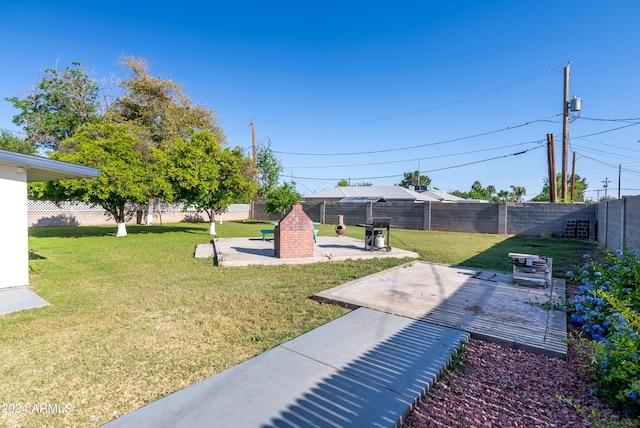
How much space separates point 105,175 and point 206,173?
155 inches

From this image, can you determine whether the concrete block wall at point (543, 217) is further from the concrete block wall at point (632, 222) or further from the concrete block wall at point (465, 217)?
the concrete block wall at point (632, 222)

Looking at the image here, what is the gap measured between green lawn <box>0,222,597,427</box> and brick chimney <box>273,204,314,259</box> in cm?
73

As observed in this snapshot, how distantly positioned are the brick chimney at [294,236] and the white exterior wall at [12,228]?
16.8 ft

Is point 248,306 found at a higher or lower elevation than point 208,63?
lower

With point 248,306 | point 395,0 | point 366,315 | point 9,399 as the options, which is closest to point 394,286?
point 366,315

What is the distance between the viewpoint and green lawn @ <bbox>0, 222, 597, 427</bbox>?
246 cm

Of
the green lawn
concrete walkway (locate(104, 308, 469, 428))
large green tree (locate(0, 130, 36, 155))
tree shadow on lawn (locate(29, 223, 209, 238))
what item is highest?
large green tree (locate(0, 130, 36, 155))

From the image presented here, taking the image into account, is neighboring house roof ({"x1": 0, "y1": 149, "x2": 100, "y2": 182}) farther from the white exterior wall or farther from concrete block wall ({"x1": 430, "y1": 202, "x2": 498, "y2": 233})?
concrete block wall ({"x1": 430, "y1": 202, "x2": 498, "y2": 233})

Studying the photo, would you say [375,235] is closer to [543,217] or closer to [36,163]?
[36,163]

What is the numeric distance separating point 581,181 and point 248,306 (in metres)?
76.9

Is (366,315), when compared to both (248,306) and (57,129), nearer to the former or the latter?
(248,306)

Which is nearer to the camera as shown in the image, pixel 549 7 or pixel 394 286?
pixel 394 286

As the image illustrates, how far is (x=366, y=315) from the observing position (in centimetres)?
418

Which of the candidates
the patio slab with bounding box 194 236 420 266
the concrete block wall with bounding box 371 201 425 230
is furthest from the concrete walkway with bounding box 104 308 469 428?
the concrete block wall with bounding box 371 201 425 230
